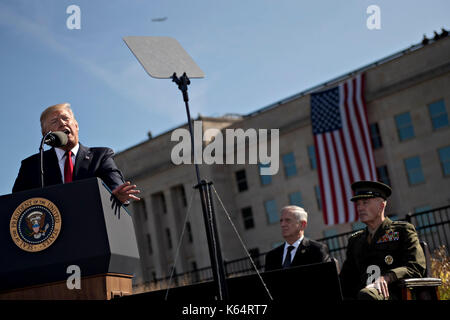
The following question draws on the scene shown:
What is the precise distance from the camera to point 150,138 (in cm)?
5419

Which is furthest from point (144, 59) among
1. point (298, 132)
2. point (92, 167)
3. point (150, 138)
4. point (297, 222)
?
point (150, 138)

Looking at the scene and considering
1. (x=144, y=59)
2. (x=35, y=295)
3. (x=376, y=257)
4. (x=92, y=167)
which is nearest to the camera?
(x=35, y=295)

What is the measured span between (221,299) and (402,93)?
38.1 metres

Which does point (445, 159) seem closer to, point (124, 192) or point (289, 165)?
point (289, 165)

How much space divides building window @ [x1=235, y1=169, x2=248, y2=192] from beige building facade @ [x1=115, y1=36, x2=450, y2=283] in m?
0.08

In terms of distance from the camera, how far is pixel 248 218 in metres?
49.1

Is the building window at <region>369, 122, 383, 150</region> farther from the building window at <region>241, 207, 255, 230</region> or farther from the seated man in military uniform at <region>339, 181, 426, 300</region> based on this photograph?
the seated man in military uniform at <region>339, 181, 426, 300</region>

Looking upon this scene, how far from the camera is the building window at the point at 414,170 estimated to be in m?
38.1

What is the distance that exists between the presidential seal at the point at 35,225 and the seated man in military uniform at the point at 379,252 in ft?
8.33

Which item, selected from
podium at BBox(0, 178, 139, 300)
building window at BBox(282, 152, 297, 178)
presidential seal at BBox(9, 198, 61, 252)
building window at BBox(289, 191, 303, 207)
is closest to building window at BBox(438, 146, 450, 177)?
building window at BBox(289, 191, 303, 207)

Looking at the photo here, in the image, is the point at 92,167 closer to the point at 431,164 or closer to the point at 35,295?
the point at 35,295

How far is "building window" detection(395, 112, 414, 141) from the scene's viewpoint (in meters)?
38.6

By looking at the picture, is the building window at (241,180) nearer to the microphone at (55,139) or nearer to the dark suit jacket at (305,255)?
the dark suit jacket at (305,255)

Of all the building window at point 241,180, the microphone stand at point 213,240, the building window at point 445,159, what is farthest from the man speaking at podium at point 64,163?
the building window at point 241,180
